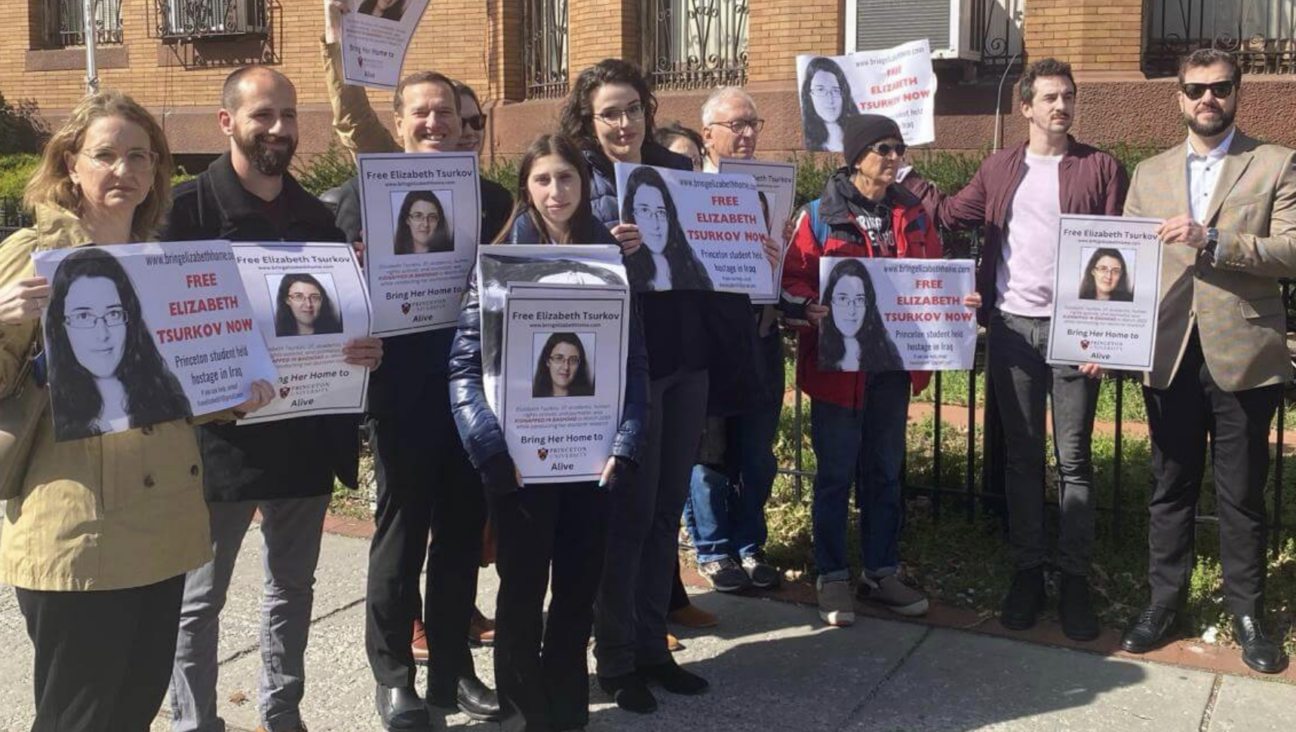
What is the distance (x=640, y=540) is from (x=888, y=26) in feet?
30.4

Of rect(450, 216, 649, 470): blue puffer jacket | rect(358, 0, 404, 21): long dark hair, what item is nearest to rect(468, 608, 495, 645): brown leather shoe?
rect(450, 216, 649, 470): blue puffer jacket

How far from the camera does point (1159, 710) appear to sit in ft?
13.8

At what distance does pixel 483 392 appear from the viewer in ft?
12.1

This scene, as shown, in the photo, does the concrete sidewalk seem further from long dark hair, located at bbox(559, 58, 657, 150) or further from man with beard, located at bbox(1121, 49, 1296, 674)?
long dark hair, located at bbox(559, 58, 657, 150)

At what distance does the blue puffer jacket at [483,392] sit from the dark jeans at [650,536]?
298 mm

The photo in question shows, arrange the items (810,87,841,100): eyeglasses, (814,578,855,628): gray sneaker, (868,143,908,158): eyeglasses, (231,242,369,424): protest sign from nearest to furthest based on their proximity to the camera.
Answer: (231,242,369,424): protest sign < (868,143,908,158): eyeglasses < (814,578,855,628): gray sneaker < (810,87,841,100): eyeglasses

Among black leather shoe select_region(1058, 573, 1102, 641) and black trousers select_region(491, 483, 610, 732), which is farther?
black leather shoe select_region(1058, 573, 1102, 641)

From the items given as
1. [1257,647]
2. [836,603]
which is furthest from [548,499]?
[1257,647]

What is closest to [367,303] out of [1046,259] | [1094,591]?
[1046,259]

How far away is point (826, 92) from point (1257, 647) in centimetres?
319

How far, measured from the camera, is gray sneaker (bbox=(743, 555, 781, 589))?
5.43m

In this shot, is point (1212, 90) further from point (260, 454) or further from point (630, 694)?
point (260, 454)

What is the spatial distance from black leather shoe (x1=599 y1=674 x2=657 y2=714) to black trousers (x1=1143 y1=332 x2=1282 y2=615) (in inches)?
79.0

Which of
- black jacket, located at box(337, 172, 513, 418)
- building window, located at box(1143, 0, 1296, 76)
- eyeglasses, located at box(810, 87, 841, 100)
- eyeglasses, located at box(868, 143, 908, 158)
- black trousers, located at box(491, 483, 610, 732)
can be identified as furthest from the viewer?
building window, located at box(1143, 0, 1296, 76)
